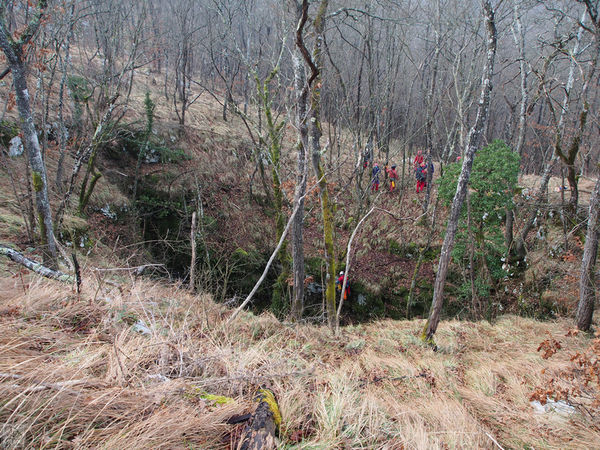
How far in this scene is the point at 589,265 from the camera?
6895 millimetres

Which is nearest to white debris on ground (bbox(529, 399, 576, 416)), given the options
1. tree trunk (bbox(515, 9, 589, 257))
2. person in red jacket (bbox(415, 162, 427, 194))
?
tree trunk (bbox(515, 9, 589, 257))

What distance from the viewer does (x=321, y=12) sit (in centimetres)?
654

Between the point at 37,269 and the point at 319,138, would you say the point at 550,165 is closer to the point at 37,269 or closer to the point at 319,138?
the point at 319,138

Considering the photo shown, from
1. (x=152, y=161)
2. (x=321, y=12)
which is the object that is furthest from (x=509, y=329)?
(x=152, y=161)

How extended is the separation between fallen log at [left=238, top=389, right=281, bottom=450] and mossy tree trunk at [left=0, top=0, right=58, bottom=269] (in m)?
4.53

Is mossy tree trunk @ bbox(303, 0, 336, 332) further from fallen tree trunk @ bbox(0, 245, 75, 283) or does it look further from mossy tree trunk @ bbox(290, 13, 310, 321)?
fallen tree trunk @ bbox(0, 245, 75, 283)

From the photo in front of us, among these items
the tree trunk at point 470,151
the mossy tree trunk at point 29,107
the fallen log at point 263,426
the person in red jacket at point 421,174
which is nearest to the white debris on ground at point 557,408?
the tree trunk at point 470,151

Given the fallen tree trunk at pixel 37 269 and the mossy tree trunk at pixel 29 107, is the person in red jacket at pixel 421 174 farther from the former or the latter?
the fallen tree trunk at pixel 37 269

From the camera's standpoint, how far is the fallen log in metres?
1.92

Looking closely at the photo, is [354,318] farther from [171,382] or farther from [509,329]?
[171,382]

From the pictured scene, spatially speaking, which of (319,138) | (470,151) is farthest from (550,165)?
(319,138)

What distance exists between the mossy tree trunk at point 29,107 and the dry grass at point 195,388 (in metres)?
2.31

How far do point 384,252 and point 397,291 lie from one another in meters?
1.99

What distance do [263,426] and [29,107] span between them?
5.57 metres
